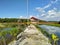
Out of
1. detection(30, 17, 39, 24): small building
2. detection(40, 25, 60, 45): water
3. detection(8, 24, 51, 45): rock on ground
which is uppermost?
detection(30, 17, 39, 24): small building

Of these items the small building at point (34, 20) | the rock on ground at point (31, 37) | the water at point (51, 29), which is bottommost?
the rock on ground at point (31, 37)

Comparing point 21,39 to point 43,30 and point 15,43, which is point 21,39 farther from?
point 43,30

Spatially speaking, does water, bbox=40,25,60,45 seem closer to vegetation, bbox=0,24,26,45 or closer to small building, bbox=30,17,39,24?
small building, bbox=30,17,39,24

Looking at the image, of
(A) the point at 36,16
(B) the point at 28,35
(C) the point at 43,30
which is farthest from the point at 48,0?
(B) the point at 28,35

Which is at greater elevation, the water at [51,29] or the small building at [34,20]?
the small building at [34,20]

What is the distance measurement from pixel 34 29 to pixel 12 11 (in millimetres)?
383

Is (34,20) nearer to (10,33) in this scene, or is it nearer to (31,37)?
(31,37)

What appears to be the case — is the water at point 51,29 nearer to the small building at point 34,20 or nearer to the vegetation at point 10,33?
the small building at point 34,20

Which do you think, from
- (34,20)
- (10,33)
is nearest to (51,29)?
(34,20)

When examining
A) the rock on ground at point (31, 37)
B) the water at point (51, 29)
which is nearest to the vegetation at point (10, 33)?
the rock on ground at point (31, 37)

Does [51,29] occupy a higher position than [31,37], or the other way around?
[51,29]

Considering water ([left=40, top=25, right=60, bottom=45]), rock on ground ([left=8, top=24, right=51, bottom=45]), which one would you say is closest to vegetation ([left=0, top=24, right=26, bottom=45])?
rock on ground ([left=8, top=24, right=51, bottom=45])

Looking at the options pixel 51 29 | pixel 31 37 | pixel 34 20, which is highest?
pixel 34 20

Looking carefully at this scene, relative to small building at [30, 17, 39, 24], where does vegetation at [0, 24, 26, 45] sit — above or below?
below
